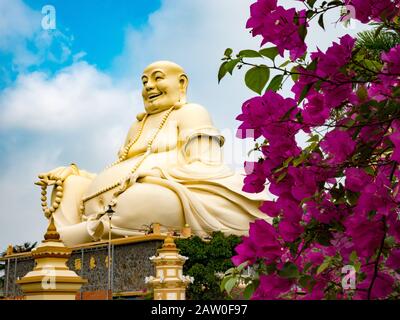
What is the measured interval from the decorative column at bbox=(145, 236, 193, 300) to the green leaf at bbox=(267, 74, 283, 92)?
864 cm

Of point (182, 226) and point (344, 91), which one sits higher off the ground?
point (182, 226)

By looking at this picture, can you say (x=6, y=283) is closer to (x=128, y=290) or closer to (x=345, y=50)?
(x=128, y=290)

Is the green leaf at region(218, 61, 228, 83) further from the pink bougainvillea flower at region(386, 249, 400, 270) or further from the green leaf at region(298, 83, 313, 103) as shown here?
the pink bougainvillea flower at region(386, 249, 400, 270)

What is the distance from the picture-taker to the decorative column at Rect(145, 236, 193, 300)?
1002 cm

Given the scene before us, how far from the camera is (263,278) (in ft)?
4.75

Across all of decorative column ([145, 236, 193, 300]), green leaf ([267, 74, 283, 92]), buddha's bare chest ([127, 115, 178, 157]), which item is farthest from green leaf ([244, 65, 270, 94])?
buddha's bare chest ([127, 115, 178, 157])

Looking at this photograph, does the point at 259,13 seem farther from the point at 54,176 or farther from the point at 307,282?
the point at 54,176

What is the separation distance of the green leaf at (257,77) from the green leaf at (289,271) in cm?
39

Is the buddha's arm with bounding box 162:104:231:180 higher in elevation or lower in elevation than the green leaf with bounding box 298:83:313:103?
higher

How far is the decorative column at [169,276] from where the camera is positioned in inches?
395

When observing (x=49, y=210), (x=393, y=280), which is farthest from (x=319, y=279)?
(x=49, y=210)

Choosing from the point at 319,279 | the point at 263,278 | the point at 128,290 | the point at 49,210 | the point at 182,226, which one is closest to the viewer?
the point at 263,278

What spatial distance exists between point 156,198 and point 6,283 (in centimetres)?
453
